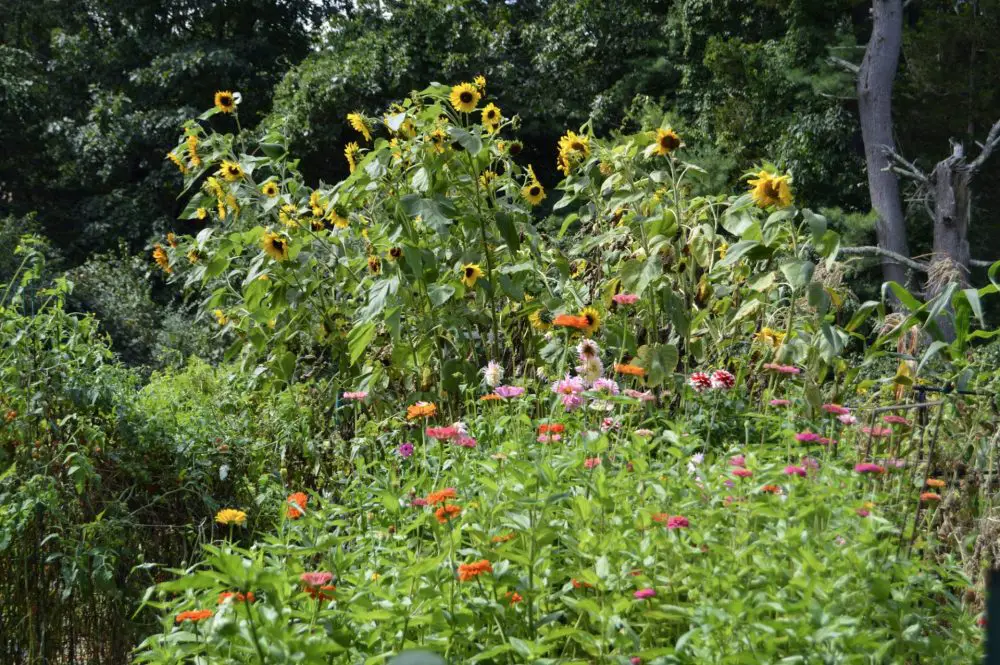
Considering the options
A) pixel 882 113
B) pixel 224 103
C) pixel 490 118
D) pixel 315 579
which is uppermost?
pixel 882 113

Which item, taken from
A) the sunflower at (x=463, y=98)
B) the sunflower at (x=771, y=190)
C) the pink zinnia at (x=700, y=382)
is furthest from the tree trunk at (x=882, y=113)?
the pink zinnia at (x=700, y=382)

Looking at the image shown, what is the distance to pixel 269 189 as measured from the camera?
3.56 metres

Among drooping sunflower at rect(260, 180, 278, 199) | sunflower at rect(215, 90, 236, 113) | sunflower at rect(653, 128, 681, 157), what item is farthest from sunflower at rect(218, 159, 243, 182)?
sunflower at rect(653, 128, 681, 157)

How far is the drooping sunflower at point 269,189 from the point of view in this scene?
3530mm

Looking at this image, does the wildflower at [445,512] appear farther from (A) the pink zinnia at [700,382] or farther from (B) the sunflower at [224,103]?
(B) the sunflower at [224,103]

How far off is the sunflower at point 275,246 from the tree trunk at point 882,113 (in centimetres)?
876

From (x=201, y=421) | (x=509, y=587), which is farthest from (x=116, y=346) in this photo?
(x=509, y=587)

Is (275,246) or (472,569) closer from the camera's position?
(472,569)

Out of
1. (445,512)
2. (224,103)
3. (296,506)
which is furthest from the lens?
(224,103)

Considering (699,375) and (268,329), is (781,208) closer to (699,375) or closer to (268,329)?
(699,375)

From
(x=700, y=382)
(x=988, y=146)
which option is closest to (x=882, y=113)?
(x=988, y=146)

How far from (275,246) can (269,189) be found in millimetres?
469

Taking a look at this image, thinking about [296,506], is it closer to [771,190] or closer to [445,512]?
[445,512]

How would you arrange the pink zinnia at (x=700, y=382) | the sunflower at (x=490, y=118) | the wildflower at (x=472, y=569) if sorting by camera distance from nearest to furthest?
the wildflower at (x=472, y=569) < the pink zinnia at (x=700, y=382) < the sunflower at (x=490, y=118)
